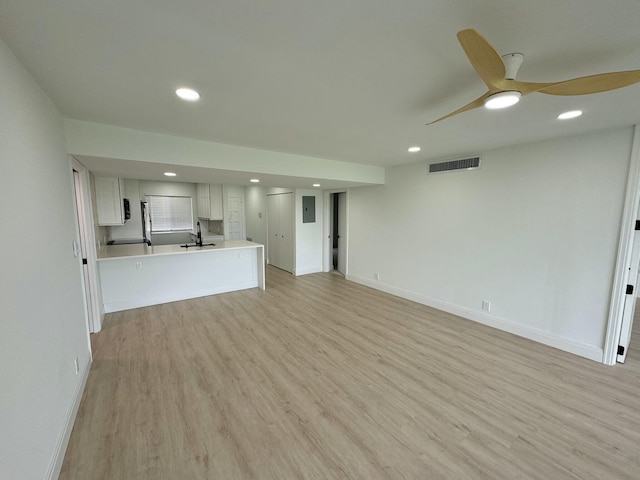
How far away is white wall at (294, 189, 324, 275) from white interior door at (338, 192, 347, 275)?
1.53 ft

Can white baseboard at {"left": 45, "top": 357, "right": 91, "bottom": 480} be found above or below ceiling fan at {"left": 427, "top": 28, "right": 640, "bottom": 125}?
below

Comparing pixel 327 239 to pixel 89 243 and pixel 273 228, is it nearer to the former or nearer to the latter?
pixel 273 228

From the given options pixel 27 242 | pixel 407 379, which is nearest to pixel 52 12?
pixel 27 242

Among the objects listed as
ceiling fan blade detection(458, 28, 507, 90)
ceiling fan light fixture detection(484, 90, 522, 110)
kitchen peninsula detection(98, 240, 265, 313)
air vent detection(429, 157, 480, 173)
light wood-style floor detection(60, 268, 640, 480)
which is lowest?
light wood-style floor detection(60, 268, 640, 480)

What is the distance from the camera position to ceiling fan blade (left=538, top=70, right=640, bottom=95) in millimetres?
1216

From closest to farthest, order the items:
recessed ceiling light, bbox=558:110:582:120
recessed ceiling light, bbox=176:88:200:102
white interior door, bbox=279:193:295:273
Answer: recessed ceiling light, bbox=176:88:200:102 → recessed ceiling light, bbox=558:110:582:120 → white interior door, bbox=279:193:295:273

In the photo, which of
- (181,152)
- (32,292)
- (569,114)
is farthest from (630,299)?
(181,152)

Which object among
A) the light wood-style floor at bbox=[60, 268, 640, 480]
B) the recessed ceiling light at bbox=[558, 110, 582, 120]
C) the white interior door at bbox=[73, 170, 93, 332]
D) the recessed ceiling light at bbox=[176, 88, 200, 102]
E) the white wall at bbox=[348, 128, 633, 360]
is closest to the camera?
the light wood-style floor at bbox=[60, 268, 640, 480]

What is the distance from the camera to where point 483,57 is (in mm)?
1153

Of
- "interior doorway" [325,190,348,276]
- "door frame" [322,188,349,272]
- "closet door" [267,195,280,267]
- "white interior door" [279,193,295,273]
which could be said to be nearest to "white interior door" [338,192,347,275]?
"interior doorway" [325,190,348,276]

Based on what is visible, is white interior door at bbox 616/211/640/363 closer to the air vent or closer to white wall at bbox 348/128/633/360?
white wall at bbox 348/128/633/360

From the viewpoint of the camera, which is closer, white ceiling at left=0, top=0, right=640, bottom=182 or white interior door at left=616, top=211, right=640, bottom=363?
white ceiling at left=0, top=0, right=640, bottom=182

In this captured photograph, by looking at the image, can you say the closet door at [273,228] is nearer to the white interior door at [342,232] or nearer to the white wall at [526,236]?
the white interior door at [342,232]

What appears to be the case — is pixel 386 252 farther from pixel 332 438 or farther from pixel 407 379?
pixel 332 438
